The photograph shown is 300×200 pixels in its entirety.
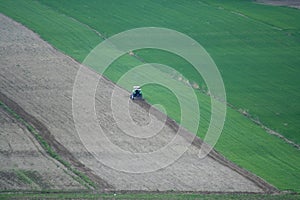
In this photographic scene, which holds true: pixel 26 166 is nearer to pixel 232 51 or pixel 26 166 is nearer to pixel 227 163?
pixel 227 163

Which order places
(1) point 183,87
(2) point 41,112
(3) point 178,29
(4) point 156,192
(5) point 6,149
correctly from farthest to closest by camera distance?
(3) point 178,29, (1) point 183,87, (2) point 41,112, (5) point 6,149, (4) point 156,192

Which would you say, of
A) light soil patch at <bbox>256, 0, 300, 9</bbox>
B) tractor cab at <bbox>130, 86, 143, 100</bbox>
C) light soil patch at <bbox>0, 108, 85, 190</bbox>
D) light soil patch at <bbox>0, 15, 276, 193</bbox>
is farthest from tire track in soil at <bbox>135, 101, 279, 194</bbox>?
light soil patch at <bbox>256, 0, 300, 9</bbox>

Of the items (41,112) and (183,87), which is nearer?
(41,112)

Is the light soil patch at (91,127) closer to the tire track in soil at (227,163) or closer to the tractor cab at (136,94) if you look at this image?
the tire track in soil at (227,163)

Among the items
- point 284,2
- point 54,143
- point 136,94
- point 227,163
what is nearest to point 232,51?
point 136,94

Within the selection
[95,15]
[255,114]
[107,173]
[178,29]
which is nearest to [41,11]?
[95,15]

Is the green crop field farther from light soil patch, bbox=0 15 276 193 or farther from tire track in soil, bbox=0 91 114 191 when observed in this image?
tire track in soil, bbox=0 91 114 191

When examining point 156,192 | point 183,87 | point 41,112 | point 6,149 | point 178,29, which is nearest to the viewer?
point 156,192

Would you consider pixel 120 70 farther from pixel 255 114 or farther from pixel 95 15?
pixel 95 15
